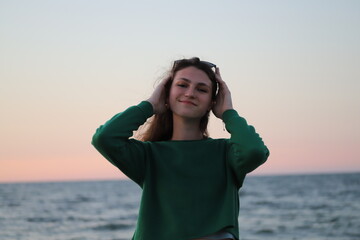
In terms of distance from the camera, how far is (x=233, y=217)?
130 inches

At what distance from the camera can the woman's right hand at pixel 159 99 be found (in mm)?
3572

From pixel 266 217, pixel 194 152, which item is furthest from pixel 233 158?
pixel 266 217

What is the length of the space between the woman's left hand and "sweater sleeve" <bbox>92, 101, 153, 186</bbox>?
423mm

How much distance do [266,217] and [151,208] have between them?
1763 centimetres

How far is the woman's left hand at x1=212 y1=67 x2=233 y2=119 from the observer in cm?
357

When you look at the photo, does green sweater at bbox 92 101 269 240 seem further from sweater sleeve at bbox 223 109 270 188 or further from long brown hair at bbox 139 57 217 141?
long brown hair at bbox 139 57 217 141

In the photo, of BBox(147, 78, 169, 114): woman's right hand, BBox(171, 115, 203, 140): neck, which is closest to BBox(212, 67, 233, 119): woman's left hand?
BBox(171, 115, 203, 140): neck

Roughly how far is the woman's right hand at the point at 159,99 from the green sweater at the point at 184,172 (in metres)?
0.15

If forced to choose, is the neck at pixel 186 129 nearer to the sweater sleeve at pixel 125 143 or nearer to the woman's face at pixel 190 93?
the woman's face at pixel 190 93

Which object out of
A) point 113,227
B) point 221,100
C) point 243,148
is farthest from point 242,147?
point 113,227

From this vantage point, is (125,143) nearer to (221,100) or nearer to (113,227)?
(221,100)

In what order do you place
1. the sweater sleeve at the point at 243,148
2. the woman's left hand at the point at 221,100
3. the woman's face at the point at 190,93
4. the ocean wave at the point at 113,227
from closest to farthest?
the sweater sleeve at the point at 243,148
the woman's face at the point at 190,93
the woman's left hand at the point at 221,100
the ocean wave at the point at 113,227

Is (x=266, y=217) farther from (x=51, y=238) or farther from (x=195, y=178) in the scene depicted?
(x=195, y=178)

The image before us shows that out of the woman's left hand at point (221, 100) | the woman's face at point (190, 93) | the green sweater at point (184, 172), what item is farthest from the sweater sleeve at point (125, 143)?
the woman's left hand at point (221, 100)
